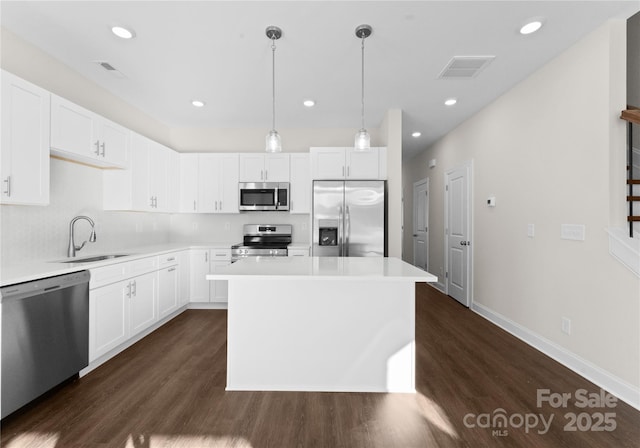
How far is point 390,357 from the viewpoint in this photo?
89.0 inches

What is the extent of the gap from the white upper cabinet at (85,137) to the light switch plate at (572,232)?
4.45m

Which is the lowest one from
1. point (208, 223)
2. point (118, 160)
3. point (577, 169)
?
point (208, 223)

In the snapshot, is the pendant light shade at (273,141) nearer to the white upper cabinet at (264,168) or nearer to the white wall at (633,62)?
the white upper cabinet at (264,168)

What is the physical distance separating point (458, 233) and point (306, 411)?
149 inches

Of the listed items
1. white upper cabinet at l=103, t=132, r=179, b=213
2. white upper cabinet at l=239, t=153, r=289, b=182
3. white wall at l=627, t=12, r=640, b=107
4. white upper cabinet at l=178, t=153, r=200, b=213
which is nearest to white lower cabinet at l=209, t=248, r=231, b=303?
white upper cabinet at l=178, t=153, r=200, b=213

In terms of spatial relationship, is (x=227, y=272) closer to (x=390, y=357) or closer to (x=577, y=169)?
(x=390, y=357)

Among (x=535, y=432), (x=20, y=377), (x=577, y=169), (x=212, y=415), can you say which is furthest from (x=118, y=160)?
(x=577, y=169)

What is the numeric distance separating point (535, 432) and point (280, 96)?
383 centimetres

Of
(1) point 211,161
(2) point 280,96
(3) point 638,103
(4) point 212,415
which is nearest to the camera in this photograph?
(4) point 212,415

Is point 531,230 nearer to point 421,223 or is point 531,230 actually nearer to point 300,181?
point 300,181

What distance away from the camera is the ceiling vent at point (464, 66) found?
9.29 ft

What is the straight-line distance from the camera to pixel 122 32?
2424mm

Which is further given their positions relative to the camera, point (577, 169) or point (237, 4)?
point (577, 169)

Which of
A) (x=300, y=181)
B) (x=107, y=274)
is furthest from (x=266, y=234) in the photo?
(x=107, y=274)
